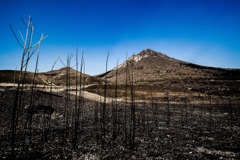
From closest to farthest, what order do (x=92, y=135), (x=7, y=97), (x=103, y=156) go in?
(x=103, y=156), (x=92, y=135), (x=7, y=97)

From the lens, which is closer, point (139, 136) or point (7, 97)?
point (139, 136)

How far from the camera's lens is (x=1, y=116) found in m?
12.8

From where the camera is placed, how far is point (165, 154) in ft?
23.4

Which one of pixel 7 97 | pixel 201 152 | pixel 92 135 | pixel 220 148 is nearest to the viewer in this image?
pixel 201 152

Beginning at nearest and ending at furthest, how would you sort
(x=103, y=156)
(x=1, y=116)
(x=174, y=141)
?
(x=103, y=156) → (x=174, y=141) → (x=1, y=116)

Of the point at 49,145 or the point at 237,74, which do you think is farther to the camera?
the point at 237,74

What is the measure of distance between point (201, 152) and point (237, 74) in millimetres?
68806

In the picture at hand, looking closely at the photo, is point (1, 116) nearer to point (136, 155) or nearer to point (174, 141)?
point (136, 155)

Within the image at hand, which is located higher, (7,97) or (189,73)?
(189,73)

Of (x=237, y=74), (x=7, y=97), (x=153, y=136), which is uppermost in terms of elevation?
(x=237, y=74)

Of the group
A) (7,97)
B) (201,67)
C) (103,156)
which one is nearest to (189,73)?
(201,67)

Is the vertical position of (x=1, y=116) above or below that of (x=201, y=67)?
below

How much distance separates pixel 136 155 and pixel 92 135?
358cm

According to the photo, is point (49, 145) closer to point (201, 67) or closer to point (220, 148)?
point (220, 148)
